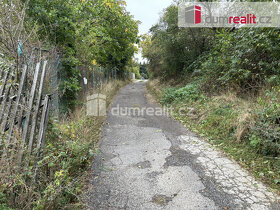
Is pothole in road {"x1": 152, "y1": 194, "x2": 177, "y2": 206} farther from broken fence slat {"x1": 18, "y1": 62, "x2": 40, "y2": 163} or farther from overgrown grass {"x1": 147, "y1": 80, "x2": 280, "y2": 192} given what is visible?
broken fence slat {"x1": 18, "y1": 62, "x2": 40, "y2": 163}

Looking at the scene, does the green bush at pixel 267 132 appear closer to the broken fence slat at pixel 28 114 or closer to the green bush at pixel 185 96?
the green bush at pixel 185 96

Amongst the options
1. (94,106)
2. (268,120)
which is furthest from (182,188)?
→ (94,106)

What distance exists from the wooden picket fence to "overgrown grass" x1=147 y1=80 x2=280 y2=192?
138 inches

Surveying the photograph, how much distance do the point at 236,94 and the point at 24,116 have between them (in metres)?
6.19

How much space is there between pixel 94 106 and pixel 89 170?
163 inches

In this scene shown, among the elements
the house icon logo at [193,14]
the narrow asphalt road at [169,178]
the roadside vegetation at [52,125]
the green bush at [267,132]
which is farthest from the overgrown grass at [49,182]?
the house icon logo at [193,14]

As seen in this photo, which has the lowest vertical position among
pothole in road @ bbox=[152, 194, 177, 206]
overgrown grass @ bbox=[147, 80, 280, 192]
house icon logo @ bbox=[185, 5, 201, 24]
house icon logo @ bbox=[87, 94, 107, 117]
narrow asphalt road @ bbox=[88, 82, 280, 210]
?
pothole in road @ bbox=[152, 194, 177, 206]

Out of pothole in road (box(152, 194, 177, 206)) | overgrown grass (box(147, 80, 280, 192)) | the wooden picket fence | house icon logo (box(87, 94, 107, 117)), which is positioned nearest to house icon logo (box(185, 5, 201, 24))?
overgrown grass (box(147, 80, 280, 192))

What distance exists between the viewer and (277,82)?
4977 millimetres

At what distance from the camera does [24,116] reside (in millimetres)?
2650

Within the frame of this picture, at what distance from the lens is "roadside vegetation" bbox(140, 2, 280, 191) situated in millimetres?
3518

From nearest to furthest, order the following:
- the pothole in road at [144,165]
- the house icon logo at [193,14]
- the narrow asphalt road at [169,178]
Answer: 1. the narrow asphalt road at [169,178]
2. the pothole in road at [144,165]
3. the house icon logo at [193,14]

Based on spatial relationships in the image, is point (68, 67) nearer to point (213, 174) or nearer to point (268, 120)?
point (213, 174)

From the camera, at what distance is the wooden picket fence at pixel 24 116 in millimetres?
2426
